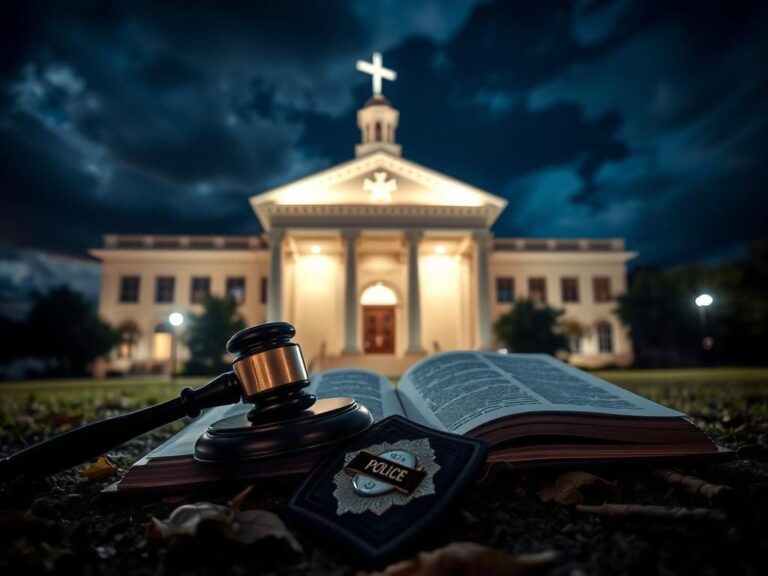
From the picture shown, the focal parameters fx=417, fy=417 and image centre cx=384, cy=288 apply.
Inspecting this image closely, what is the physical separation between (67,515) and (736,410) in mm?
4068

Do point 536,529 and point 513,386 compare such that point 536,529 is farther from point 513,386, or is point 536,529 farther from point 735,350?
point 735,350

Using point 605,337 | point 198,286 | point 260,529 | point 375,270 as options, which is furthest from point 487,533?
point 605,337

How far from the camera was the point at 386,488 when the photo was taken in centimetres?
102

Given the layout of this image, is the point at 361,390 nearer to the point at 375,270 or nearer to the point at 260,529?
the point at 260,529

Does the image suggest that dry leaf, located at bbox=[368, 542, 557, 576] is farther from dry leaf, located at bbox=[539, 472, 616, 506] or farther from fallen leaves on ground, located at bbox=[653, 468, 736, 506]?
fallen leaves on ground, located at bbox=[653, 468, 736, 506]

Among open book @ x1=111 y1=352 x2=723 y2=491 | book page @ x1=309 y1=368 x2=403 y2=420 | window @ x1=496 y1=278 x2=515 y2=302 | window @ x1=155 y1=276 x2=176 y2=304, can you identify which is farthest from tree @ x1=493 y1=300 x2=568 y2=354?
window @ x1=155 y1=276 x2=176 y2=304

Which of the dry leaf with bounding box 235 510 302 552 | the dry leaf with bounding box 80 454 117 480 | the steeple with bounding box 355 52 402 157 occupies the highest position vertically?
the steeple with bounding box 355 52 402 157

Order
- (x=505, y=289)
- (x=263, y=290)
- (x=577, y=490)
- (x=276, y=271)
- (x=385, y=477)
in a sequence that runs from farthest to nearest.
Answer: (x=505, y=289)
(x=263, y=290)
(x=276, y=271)
(x=577, y=490)
(x=385, y=477)

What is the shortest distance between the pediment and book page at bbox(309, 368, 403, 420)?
1496 centimetres

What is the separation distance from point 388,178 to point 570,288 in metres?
13.9

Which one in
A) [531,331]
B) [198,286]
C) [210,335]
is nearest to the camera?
[531,331]

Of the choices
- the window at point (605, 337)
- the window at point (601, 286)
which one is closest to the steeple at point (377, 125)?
the window at point (601, 286)

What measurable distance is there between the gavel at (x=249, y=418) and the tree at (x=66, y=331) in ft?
79.2

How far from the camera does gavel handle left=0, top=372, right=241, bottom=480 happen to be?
4.00 feet
